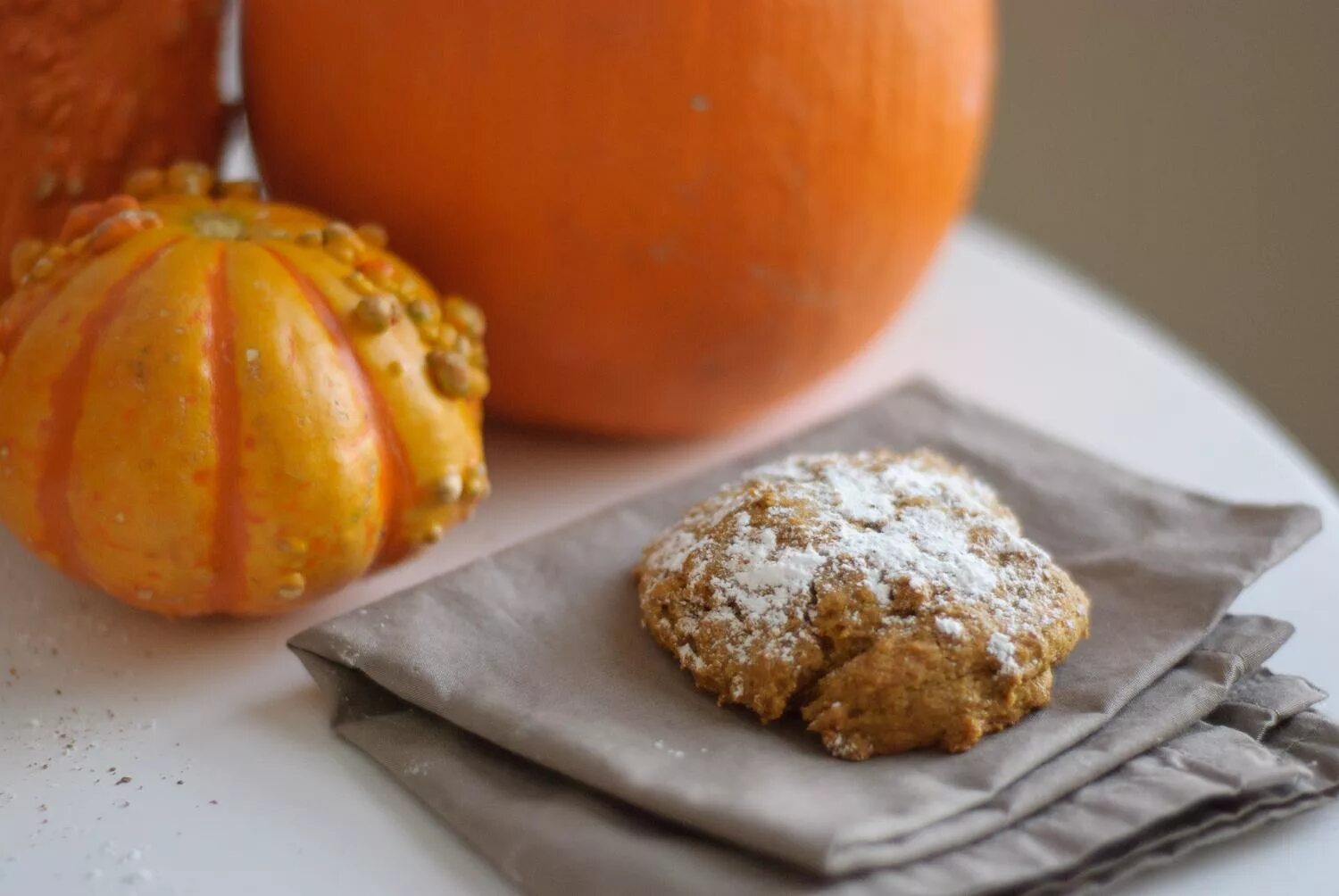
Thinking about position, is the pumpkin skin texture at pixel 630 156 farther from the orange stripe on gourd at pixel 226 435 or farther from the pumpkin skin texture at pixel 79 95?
the orange stripe on gourd at pixel 226 435

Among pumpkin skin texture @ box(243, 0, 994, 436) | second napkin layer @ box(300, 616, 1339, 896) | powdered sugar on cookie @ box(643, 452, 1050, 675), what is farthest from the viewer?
pumpkin skin texture @ box(243, 0, 994, 436)

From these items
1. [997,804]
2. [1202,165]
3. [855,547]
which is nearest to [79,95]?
[855,547]

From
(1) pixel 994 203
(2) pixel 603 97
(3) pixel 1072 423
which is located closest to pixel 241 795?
(2) pixel 603 97

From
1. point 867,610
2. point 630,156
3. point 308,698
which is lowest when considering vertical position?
point 308,698

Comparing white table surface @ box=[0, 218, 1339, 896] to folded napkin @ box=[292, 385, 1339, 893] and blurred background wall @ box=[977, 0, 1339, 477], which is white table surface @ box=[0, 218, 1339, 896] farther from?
blurred background wall @ box=[977, 0, 1339, 477]

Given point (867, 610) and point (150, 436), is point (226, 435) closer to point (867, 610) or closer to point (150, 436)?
point (150, 436)

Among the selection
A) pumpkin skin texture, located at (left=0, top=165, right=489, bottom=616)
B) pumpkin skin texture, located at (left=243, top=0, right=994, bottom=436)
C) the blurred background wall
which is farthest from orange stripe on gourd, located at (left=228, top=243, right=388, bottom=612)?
the blurred background wall

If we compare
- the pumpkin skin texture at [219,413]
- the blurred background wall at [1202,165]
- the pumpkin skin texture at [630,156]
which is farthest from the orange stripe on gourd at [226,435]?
the blurred background wall at [1202,165]
